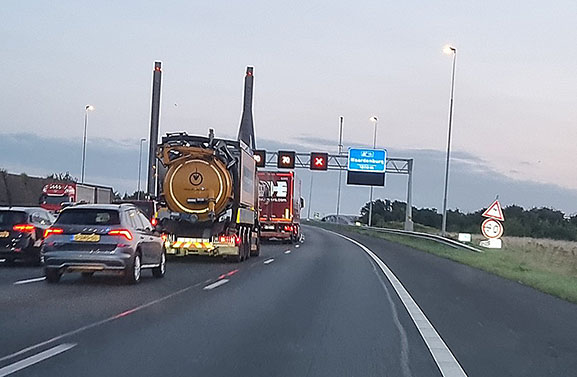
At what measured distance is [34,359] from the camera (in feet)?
31.6

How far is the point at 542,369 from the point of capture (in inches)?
390

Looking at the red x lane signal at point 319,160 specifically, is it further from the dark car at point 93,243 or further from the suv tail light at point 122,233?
the suv tail light at point 122,233

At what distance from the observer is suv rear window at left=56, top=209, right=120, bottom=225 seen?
61.9 ft

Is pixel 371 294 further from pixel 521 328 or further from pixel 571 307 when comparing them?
pixel 521 328

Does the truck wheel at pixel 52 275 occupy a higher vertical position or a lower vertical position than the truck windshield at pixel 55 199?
lower

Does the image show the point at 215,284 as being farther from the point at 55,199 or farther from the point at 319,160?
the point at 319,160

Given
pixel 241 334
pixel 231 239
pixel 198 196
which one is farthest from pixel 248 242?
pixel 241 334

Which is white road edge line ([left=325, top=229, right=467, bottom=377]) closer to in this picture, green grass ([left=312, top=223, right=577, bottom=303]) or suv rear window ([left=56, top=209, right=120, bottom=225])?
green grass ([left=312, top=223, right=577, bottom=303])

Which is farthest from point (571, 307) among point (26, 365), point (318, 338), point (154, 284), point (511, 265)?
point (511, 265)

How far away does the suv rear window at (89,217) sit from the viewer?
61.9 feet

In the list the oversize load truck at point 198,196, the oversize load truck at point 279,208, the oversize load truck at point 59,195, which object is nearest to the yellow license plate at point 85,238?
the oversize load truck at point 198,196

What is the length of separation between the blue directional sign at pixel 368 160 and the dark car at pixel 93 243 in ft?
157

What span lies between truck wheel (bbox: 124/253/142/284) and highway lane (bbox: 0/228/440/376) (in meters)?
0.26

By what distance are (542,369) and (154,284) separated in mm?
11282
